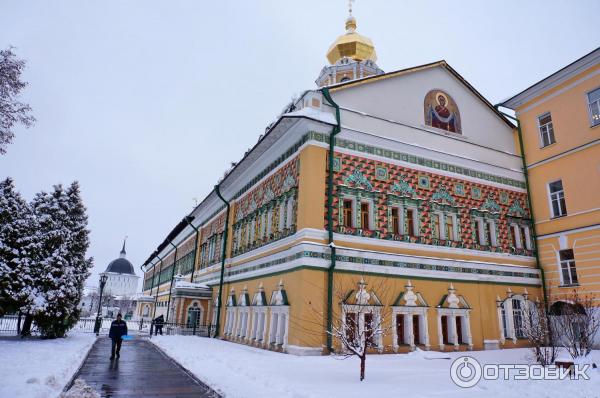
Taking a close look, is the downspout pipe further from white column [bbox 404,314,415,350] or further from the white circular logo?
the white circular logo

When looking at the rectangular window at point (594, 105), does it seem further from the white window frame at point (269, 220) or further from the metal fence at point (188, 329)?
the metal fence at point (188, 329)

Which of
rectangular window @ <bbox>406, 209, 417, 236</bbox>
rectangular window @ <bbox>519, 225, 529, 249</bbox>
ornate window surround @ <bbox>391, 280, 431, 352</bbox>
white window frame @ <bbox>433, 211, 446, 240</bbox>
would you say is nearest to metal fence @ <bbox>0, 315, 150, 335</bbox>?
ornate window surround @ <bbox>391, 280, 431, 352</bbox>

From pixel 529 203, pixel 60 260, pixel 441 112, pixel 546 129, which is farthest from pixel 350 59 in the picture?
pixel 60 260

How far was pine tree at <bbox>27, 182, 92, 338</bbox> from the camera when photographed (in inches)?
632

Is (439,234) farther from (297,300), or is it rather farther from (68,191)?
(68,191)

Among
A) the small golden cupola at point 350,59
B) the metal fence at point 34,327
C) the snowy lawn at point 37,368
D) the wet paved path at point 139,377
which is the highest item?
the small golden cupola at point 350,59

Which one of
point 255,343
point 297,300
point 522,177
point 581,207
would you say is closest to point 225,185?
point 255,343

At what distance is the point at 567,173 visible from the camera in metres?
17.2

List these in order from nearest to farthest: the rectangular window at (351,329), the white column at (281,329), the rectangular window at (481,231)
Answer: the rectangular window at (351,329), the white column at (281,329), the rectangular window at (481,231)

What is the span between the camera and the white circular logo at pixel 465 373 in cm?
806

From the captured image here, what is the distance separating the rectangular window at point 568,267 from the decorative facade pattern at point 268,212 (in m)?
11.5

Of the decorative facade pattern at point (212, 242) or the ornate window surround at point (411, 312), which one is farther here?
the decorative facade pattern at point (212, 242)

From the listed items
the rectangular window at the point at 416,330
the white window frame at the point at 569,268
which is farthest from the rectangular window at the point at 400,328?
the white window frame at the point at 569,268

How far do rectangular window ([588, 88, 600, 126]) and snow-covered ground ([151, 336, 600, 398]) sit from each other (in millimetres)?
9250
